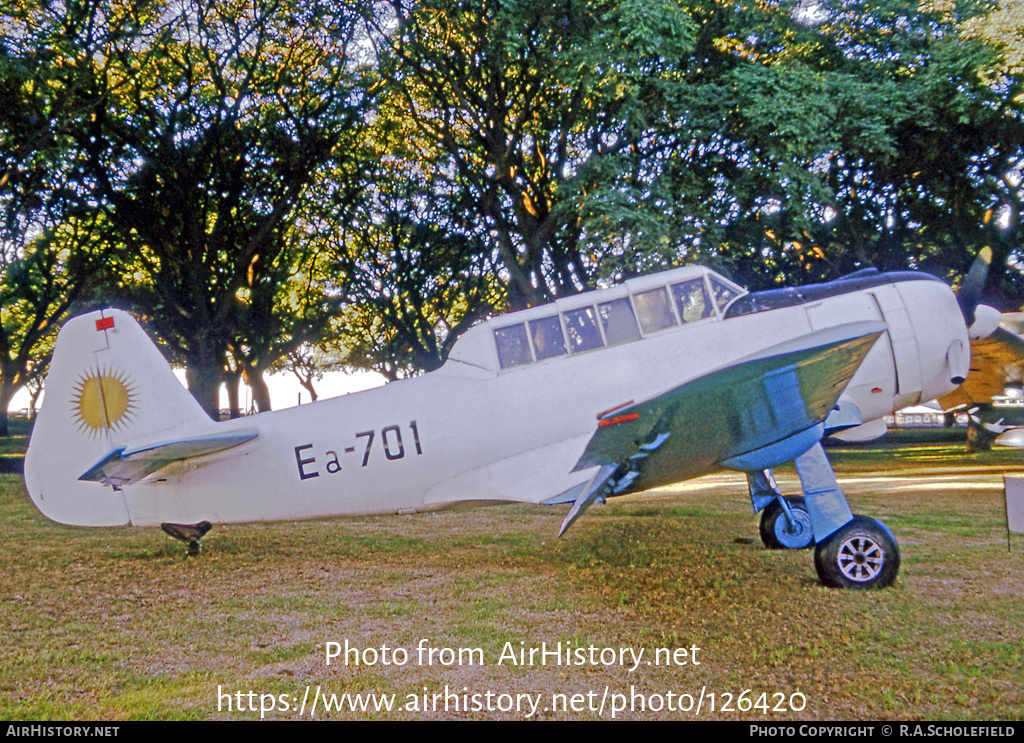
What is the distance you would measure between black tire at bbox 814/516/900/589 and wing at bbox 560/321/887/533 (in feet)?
2.68

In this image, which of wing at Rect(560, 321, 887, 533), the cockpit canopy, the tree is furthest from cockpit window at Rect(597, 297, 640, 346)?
the tree

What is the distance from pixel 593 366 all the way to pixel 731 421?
141cm

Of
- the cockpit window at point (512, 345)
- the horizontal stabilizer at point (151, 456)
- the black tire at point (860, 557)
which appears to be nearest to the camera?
the black tire at point (860, 557)

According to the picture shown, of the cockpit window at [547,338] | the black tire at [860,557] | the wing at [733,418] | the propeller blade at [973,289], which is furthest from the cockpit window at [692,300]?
the propeller blade at [973,289]

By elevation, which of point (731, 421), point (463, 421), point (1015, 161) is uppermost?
point (1015, 161)

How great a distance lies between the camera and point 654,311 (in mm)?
6531

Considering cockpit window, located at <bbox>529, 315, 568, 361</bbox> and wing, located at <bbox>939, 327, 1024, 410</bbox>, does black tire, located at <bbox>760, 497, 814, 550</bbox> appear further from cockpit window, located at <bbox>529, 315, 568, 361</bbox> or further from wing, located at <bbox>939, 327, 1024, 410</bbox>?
cockpit window, located at <bbox>529, 315, 568, 361</bbox>

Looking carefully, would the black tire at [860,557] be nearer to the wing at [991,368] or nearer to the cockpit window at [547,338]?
the wing at [991,368]

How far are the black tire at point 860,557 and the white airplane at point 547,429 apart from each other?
1 cm

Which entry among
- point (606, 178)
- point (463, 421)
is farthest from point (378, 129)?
point (463, 421)

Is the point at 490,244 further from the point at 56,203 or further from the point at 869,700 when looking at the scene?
the point at 869,700

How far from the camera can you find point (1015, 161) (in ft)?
49.6

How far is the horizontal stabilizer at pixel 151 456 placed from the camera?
238 inches

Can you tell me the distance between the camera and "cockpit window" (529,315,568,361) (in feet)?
21.6
